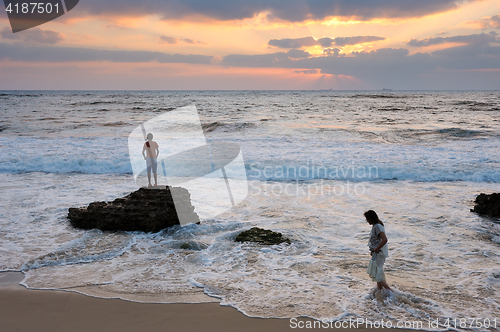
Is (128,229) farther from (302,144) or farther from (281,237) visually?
(302,144)

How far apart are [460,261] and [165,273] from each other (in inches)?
206

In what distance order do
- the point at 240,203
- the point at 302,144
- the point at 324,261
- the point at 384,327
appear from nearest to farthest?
1. the point at 384,327
2. the point at 324,261
3. the point at 240,203
4. the point at 302,144

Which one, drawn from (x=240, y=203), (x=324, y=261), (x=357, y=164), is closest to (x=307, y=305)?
(x=324, y=261)

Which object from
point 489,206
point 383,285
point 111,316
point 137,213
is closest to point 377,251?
point 383,285

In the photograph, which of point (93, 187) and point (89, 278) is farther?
point (93, 187)

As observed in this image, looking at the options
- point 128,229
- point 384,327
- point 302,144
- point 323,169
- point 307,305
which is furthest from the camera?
point 302,144

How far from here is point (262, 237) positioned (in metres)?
6.63

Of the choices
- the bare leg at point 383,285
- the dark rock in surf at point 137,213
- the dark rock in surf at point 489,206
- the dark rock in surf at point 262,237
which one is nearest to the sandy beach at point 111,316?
the bare leg at point 383,285

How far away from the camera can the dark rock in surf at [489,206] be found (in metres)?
7.79

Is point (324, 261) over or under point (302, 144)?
under

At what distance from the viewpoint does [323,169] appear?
1330 centimetres

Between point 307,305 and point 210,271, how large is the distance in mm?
1778

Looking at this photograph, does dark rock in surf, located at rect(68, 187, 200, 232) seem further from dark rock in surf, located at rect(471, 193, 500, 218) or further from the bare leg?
dark rock in surf, located at rect(471, 193, 500, 218)

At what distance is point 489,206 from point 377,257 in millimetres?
5197
